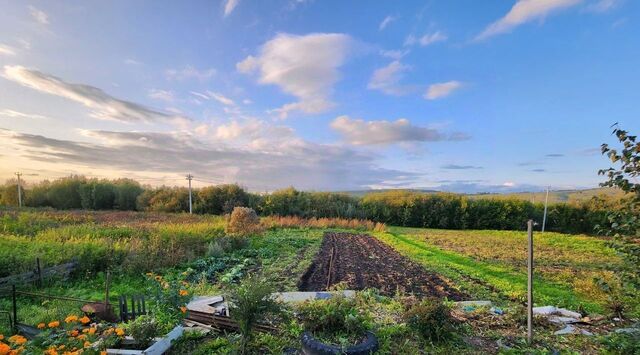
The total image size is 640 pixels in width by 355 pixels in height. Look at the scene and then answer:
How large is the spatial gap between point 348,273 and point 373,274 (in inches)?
23.3

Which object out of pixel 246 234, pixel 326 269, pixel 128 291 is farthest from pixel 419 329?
pixel 246 234

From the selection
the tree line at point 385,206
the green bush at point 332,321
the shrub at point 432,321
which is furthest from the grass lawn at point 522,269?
the tree line at point 385,206

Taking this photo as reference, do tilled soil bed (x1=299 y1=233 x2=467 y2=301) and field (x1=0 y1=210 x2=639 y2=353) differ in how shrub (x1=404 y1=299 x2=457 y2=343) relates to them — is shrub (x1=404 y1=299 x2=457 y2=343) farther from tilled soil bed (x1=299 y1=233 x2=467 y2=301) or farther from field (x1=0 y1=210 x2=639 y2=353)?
tilled soil bed (x1=299 y1=233 x2=467 y2=301)

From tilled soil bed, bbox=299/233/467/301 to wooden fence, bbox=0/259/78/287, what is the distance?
472 centimetres

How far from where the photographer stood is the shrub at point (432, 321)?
12.1 ft

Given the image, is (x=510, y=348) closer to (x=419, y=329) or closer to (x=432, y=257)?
(x=419, y=329)

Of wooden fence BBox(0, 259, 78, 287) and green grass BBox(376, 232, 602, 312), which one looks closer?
wooden fence BBox(0, 259, 78, 287)

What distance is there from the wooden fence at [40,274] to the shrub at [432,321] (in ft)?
20.6

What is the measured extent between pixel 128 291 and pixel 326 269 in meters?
4.35

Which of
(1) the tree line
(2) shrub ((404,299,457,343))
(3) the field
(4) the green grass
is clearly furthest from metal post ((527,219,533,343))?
(1) the tree line

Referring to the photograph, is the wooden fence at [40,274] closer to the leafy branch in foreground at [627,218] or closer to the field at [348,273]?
the field at [348,273]

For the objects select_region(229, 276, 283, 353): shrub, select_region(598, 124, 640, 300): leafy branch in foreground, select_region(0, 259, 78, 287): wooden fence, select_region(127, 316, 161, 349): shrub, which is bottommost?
select_region(0, 259, 78, 287): wooden fence

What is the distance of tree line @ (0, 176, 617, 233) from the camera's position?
24.8 metres

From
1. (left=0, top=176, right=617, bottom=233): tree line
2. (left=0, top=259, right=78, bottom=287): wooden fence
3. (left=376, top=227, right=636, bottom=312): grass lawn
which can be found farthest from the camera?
(left=0, top=176, right=617, bottom=233): tree line
